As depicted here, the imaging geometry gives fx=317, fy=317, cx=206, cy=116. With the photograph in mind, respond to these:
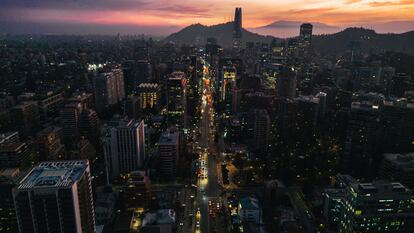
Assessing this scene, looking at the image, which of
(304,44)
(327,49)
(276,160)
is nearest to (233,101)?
(276,160)

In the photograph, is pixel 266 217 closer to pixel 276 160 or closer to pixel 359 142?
pixel 276 160

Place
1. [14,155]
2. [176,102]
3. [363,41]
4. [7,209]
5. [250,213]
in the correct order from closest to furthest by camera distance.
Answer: [7,209] < [250,213] < [14,155] < [176,102] < [363,41]

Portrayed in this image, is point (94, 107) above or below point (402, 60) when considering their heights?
below

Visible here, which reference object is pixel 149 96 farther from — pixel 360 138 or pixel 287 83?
pixel 360 138

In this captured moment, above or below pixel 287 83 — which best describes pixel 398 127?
below

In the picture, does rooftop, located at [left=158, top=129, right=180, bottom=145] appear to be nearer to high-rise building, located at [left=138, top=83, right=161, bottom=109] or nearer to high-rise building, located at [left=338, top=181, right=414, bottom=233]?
high-rise building, located at [left=338, top=181, right=414, bottom=233]

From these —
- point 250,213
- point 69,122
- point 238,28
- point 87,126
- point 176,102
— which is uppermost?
point 238,28

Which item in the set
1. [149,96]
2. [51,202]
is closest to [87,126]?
[149,96]
